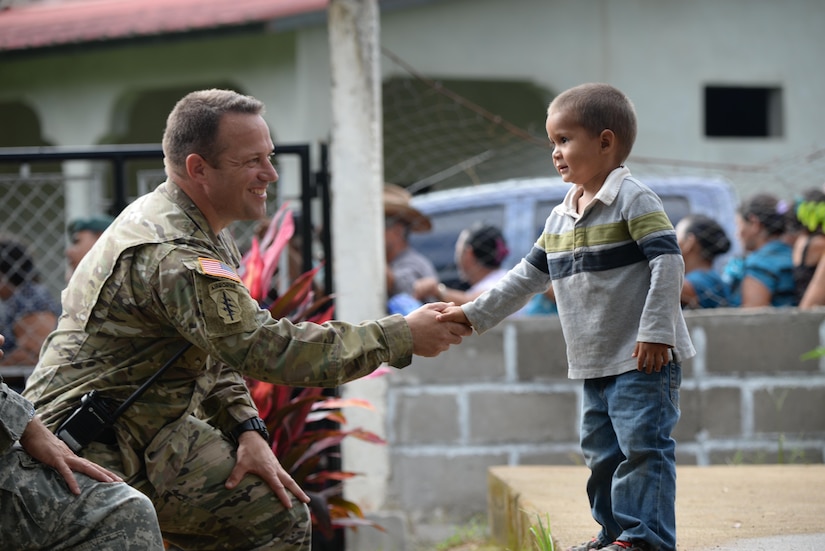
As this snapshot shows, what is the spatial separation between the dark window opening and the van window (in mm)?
4933

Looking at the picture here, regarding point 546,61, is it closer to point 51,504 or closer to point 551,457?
point 551,457

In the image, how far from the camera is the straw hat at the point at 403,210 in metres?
6.47

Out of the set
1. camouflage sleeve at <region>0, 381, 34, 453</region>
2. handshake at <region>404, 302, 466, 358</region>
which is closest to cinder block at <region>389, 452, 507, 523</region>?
handshake at <region>404, 302, 466, 358</region>

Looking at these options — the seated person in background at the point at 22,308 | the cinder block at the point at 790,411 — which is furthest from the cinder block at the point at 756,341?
the seated person in background at the point at 22,308

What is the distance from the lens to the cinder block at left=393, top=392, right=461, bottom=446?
5.70 meters

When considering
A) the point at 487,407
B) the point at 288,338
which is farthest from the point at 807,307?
the point at 288,338

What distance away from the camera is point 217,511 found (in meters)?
3.37

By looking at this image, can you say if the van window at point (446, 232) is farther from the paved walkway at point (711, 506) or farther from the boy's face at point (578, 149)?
the boy's face at point (578, 149)

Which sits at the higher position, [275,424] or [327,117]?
[327,117]

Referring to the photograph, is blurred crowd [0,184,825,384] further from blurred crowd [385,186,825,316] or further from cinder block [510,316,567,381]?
cinder block [510,316,567,381]

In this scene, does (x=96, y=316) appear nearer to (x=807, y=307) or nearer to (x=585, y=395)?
(x=585, y=395)

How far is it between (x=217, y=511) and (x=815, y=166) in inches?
291

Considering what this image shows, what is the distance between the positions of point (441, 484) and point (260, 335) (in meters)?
2.76

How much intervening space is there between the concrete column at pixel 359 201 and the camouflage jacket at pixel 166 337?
7.48 feet
